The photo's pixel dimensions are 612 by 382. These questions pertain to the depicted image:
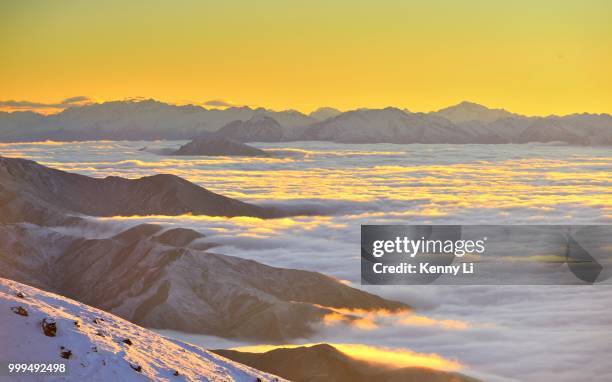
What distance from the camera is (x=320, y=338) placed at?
19662cm

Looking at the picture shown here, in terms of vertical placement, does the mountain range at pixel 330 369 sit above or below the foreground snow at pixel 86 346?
below

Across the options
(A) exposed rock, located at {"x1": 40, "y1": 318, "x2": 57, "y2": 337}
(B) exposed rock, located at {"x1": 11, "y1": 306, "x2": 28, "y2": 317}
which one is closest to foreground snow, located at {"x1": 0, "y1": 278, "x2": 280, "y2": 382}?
(B) exposed rock, located at {"x1": 11, "y1": 306, "x2": 28, "y2": 317}

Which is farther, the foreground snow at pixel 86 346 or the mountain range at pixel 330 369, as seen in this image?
the mountain range at pixel 330 369

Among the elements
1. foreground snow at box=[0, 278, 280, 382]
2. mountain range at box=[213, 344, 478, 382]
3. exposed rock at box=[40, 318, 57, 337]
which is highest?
exposed rock at box=[40, 318, 57, 337]

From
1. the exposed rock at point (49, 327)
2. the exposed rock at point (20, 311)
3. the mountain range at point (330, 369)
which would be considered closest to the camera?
the exposed rock at point (49, 327)

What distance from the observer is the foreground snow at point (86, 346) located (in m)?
32.3

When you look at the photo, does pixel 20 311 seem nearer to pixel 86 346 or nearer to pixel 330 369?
pixel 86 346

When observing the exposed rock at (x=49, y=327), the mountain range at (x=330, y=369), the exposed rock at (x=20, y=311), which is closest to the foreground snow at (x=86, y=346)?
the exposed rock at (x=20, y=311)

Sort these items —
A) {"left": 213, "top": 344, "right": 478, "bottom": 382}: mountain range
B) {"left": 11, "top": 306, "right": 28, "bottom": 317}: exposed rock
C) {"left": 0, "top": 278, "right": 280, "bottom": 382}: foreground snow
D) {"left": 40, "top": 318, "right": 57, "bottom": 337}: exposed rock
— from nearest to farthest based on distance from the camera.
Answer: {"left": 0, "top": 278, "right": 280, "bottom": 382}: foreground snow → {"left": 40, "top": 318, "right": 57, "bottom": 337}: exposed rock → {"left": 11, "top": 306, "right": 28, "bottom": 317}: exposed rock → {"left": 213, "top": 344, "right": 478, "bottom": 382}: mountain range

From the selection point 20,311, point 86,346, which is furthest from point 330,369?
point 20,311

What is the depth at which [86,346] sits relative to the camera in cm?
3444

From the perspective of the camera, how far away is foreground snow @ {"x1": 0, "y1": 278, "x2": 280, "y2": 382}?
1272 inches

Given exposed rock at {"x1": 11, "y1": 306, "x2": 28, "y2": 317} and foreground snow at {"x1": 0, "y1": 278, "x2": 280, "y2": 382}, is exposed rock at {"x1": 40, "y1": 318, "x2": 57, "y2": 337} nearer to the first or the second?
foreground snow at {"x1": 0, "y1": 278, "x2": 280, "y2": 382}

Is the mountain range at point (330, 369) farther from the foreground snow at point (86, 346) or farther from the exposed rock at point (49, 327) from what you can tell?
the exposed rock at point (49, 327)
